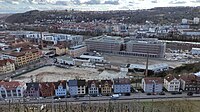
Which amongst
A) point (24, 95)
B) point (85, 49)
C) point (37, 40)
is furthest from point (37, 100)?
point (37, 40)

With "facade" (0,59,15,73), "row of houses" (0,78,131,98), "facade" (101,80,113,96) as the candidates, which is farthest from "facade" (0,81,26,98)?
"facade" (0,59,15,73)

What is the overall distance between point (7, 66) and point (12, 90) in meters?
8.08

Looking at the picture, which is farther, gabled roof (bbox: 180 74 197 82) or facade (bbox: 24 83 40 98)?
gabled roof (bbox: 180 74 197 82)

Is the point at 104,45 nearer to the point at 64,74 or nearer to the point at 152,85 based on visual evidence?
the point at 64,74

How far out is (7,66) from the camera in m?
25.3

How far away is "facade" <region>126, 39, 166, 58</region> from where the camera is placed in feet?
106

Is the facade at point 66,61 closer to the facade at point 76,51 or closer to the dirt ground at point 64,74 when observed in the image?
the dirt ground at point 64,74

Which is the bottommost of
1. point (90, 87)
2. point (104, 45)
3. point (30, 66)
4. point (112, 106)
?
point (112, 106)

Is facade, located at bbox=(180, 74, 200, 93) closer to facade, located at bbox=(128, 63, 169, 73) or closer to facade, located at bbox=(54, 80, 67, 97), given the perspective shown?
facade, located at bbox=(128, 63, 169, 73)

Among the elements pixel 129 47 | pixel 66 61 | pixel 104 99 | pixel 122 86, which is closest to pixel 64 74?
pixel 66 61

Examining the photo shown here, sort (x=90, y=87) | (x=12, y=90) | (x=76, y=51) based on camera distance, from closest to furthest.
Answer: (x=12, y=90)
(x=90, y=87)
(x=76, y=51)

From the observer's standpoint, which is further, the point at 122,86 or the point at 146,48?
the point at 146,48

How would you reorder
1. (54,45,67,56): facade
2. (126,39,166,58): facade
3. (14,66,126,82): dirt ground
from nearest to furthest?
(14,66,126,82): dirt ground < (126,39,166,58): facade < (54,45,67,56): facade

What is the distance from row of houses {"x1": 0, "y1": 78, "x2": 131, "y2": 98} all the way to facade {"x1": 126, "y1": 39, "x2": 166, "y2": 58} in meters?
15.2
